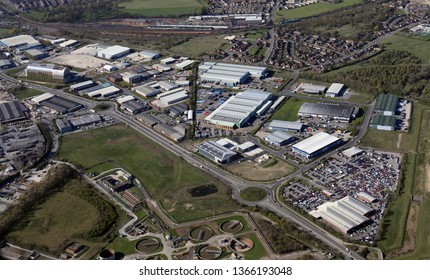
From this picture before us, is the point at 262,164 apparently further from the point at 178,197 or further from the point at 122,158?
the point at 122,158

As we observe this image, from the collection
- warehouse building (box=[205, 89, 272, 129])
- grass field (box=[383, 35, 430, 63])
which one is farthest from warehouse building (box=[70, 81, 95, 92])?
grass field (box=[383, 35, 430, 63])

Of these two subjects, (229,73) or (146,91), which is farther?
(229,73)

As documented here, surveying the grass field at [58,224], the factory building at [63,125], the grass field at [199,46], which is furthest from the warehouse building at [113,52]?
the grass field at [58,224]

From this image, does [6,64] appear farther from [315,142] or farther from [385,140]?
[385,140]

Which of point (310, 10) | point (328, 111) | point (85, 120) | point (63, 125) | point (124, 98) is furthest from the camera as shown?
point (310, 10)

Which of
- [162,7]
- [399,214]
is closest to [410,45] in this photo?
[399,214]

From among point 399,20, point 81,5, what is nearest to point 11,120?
point 81,5

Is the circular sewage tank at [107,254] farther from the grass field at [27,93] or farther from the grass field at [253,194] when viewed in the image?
the grass field at [27,93]
